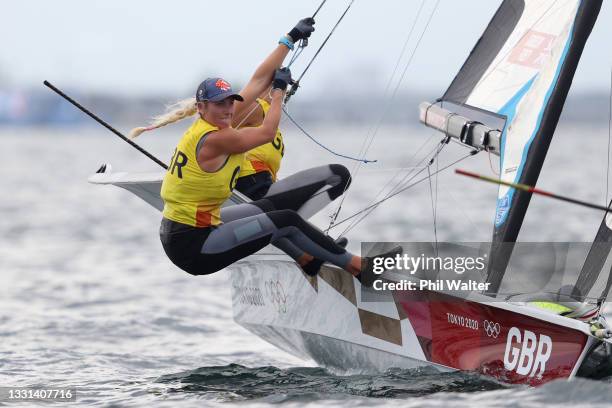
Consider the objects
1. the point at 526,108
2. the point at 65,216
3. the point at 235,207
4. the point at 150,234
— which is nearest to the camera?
the point at 235,207

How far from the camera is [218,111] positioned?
16.7ft

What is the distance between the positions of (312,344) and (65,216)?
43.4ft

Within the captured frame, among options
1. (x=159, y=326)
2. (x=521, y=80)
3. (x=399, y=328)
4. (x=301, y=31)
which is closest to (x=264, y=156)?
(x=301, y=31)

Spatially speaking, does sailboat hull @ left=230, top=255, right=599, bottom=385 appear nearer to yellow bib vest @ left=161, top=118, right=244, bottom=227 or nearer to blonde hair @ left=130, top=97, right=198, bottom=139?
yellow bib vest @ left=161, top=118, right=244, bottom=227

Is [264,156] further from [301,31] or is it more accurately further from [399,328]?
[399,328]

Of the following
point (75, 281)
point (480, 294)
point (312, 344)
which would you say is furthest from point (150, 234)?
point (480, 294)

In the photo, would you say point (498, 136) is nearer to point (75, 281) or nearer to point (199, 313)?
point (199, 313)

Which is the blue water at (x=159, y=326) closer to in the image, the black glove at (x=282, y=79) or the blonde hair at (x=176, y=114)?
the black glove at (x=282, y=79)

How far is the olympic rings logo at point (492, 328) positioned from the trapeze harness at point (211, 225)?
2.54 feet

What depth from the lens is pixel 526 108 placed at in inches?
232

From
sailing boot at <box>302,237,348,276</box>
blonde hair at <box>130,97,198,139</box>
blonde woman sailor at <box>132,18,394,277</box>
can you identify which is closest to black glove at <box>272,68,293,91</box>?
blonde woman sailor at <box>132,18,394,277</box>

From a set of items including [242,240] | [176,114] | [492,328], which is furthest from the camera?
[176,114]

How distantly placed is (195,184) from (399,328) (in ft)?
4.34

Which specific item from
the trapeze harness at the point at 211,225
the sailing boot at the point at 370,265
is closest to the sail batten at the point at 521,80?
the sailing boot at the point at 370,265
